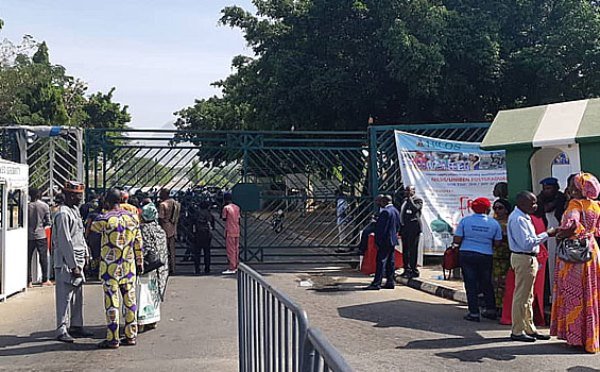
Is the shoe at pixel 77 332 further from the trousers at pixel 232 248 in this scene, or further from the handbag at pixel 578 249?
the trousers at pixel 232 248

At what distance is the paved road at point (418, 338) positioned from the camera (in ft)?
23.5

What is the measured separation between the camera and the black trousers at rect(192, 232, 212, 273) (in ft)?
48.2

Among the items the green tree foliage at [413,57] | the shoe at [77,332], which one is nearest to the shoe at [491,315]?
the shoe at [77,332]

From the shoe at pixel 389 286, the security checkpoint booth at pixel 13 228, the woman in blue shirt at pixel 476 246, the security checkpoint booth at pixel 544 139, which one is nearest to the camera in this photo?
the security checkpoint booth at pixel 544 139

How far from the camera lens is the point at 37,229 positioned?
12.8m

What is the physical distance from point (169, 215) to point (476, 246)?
715 cm

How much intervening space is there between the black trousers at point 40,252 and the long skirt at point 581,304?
364 inches

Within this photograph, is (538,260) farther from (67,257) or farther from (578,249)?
(67,257)

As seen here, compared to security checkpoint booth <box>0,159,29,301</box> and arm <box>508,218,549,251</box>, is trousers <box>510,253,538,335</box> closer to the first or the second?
arm <box>508,218,549,251</box>

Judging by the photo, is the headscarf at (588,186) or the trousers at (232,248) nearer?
the headscarf at (588,186)

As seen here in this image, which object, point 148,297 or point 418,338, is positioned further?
point 148,297

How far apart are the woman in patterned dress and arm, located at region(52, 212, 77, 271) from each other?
5624 millimetres

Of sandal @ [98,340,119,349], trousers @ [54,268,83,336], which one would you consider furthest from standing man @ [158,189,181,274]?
sandal @ [98,340,119,349]

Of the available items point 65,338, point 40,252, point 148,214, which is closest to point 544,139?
point 148,214
